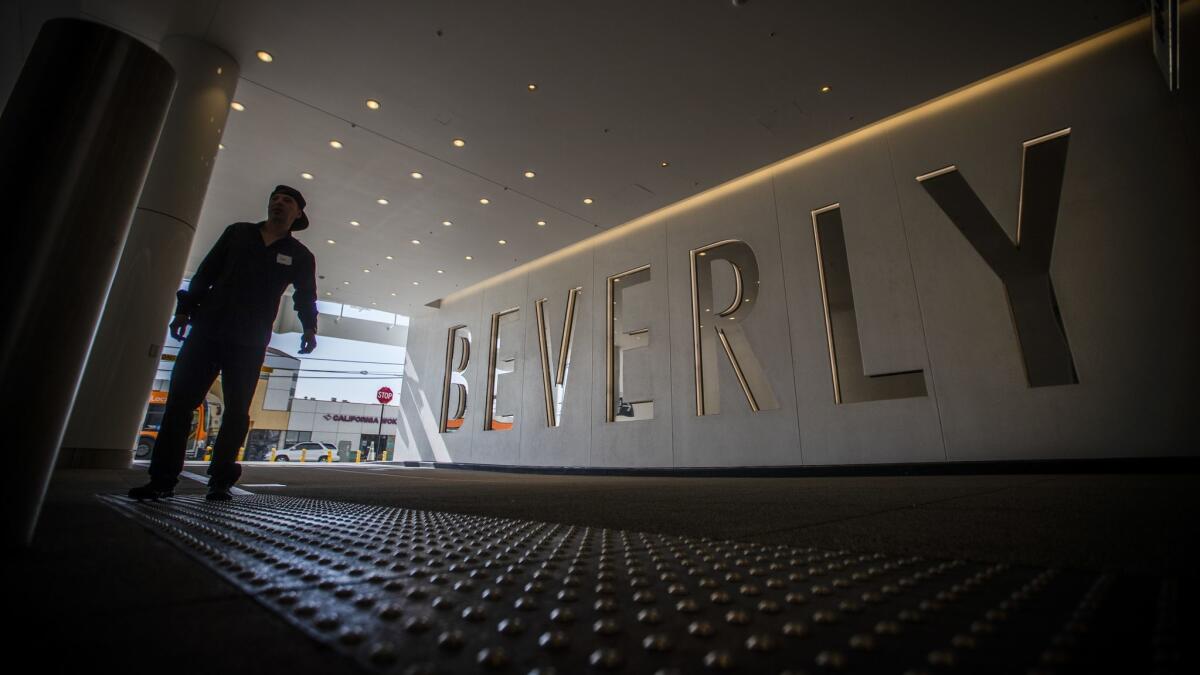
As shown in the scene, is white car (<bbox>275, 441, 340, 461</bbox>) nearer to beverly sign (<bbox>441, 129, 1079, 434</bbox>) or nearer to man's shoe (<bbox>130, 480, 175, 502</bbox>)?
beverly sign (<bbox>441, 129, 1079, 434</bbox>)

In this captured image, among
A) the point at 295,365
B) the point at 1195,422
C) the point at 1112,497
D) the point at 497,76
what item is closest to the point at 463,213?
the point at 497,76

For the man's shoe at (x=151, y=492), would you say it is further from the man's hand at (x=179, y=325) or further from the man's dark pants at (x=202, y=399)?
the man's hand at (x=179, y=325)

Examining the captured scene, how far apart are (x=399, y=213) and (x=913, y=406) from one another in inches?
320

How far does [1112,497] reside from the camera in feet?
6.40

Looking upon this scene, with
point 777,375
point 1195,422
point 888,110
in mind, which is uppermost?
point 888,110

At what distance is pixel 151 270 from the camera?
4.53m


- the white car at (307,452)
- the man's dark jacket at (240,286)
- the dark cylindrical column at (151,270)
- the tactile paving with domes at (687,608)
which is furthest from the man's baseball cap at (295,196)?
the white car at (307,452)

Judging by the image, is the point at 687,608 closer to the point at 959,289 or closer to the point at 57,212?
the point at 57,212

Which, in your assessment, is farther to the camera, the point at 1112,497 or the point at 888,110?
the point at 888,110

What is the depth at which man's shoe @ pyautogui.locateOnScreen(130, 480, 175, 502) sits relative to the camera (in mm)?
1814

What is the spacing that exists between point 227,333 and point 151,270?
3.66 metres

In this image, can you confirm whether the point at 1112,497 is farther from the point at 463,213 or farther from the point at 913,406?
the point at 463,213

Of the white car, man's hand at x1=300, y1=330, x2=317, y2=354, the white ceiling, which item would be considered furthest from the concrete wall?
the white car

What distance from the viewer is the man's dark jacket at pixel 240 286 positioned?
2.08 metres
